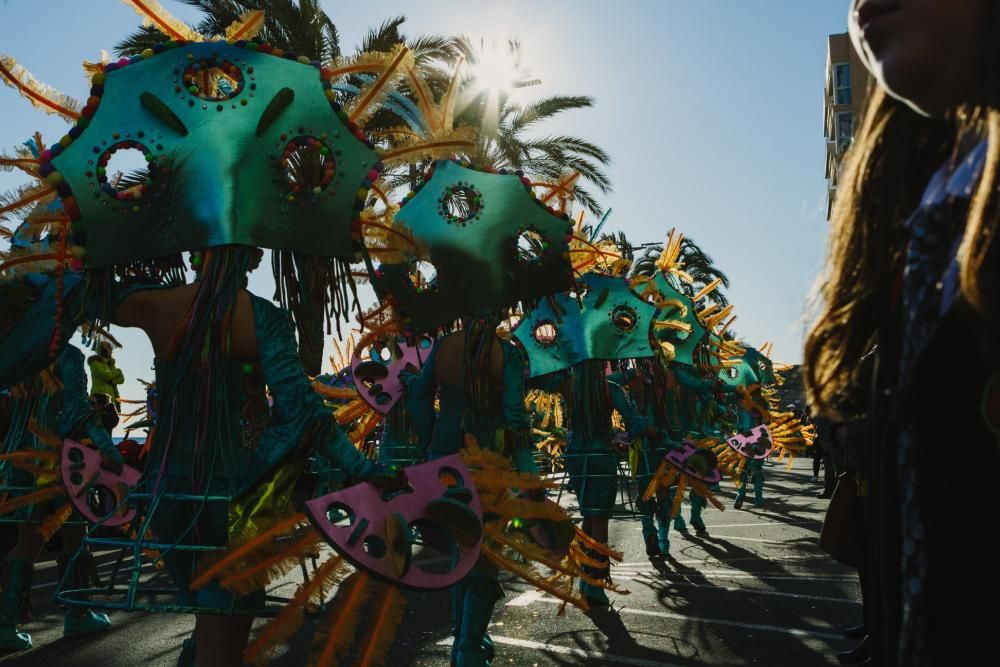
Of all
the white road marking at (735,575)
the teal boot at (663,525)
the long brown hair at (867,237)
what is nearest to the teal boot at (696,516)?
the teal boot at (663,525)

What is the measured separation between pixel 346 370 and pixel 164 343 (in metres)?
5.71

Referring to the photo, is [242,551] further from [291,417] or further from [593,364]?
[593,364]

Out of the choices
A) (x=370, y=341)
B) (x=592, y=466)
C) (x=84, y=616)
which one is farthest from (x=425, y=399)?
(x=84, y=616)

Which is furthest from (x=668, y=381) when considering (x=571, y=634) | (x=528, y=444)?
(x=528, y=444)

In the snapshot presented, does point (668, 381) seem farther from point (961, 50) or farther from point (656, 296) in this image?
point (961, 50)

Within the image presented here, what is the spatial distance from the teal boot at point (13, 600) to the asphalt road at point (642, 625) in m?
0.12

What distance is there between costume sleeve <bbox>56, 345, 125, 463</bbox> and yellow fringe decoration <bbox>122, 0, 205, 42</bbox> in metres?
1.59

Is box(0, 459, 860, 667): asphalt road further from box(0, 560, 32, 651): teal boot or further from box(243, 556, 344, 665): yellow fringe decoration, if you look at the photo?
box(243, 556, 344, 665): yellow fringe decoration

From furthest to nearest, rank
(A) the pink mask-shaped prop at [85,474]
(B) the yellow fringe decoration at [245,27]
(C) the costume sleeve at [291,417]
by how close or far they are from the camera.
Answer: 1. (A) the pink mask-shaped prop at [85,474]
2. (B) the yellow fringe decoration at [245,27]
3. (C) the costume sleeve at [291,417]

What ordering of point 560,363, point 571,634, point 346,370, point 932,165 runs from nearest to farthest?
point 932,165 < point 571,634 < point 560,363 < point 346,370

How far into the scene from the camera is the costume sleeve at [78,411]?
3.71 m

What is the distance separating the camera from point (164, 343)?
9.84 feet

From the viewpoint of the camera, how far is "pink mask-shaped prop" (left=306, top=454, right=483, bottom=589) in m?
2.45

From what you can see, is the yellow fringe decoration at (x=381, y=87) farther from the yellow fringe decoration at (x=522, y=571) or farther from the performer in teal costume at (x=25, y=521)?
the performer in teal costume at (x=25, y=521)
